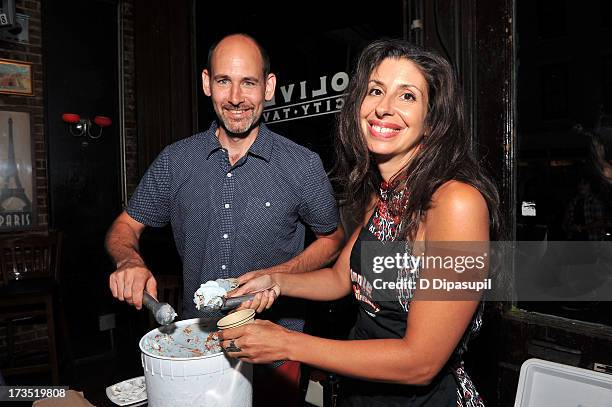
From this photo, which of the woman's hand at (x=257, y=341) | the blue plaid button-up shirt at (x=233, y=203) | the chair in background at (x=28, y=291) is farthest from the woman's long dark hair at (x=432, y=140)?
the chair in background at (x=28, y=291)

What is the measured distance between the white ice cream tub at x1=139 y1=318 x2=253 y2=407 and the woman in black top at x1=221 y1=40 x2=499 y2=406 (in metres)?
0.04

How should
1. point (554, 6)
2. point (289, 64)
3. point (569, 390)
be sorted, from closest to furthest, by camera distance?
1. point (569, 390)
2. point (554, 6)
3. point (289, 64)

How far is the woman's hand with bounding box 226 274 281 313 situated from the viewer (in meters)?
1.29

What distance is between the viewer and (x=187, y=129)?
4.34 m

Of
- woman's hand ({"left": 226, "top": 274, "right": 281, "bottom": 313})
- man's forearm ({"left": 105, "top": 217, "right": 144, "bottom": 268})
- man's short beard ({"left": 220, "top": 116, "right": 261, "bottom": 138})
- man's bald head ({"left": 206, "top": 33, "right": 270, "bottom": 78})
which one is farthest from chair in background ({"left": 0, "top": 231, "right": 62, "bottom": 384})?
woman's hand ({"left": 226, "top": 274, "right": 281, "bottom": 313})

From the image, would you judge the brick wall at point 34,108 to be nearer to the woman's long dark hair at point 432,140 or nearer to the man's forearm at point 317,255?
the man's forearm at point 317,255

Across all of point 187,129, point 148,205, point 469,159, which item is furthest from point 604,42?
point 187,129

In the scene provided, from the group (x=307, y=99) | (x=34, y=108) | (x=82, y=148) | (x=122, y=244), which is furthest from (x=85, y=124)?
(x=122, y=244)

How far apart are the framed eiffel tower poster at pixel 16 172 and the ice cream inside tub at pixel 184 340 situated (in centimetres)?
363

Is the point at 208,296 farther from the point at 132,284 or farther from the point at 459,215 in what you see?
→ the point at 459,215

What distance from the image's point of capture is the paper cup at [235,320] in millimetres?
1060

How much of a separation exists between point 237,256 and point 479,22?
5.02 ft

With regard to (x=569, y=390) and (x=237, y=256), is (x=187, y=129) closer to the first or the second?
(x=237, y=256)

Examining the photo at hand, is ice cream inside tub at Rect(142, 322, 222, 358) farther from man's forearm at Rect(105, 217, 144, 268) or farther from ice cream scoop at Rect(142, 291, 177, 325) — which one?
man's forearm at Rect(105, 217, 144, 268)
